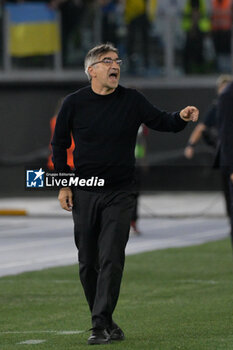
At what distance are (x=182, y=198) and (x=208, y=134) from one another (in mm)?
10062

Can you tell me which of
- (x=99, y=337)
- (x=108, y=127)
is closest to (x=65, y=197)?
(x=108, y=127)

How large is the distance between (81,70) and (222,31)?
11.6 feet

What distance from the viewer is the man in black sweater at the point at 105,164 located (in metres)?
8.71

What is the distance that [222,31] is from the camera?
3117 centimetres

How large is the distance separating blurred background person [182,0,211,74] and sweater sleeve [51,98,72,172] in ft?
72.1

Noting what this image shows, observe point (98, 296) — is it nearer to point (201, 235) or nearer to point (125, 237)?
point (125, 237)

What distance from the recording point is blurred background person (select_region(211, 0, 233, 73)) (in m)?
30.3

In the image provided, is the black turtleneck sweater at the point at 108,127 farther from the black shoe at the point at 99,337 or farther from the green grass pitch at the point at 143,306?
the green grass pitch at the point at 143,306

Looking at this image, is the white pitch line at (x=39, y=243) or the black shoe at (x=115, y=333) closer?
the black shoe at (x=115, y=333)

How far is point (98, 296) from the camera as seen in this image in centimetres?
869

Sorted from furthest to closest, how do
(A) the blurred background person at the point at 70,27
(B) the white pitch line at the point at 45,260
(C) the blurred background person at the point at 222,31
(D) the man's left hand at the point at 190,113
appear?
1. (A) the blurred background person at the point at 70,27
2. (C) the blurred background person at the point at 222,31
3. (B) the white pitch line at the point at 45,260
4. (D) the man's left hand at the point at 190,113

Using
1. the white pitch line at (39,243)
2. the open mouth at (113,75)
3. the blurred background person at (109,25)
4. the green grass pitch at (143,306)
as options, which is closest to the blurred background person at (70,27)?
the blurred background person at (109,25)

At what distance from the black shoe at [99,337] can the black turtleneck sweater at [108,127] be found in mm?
965

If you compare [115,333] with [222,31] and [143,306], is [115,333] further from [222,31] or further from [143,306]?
[222,31]
